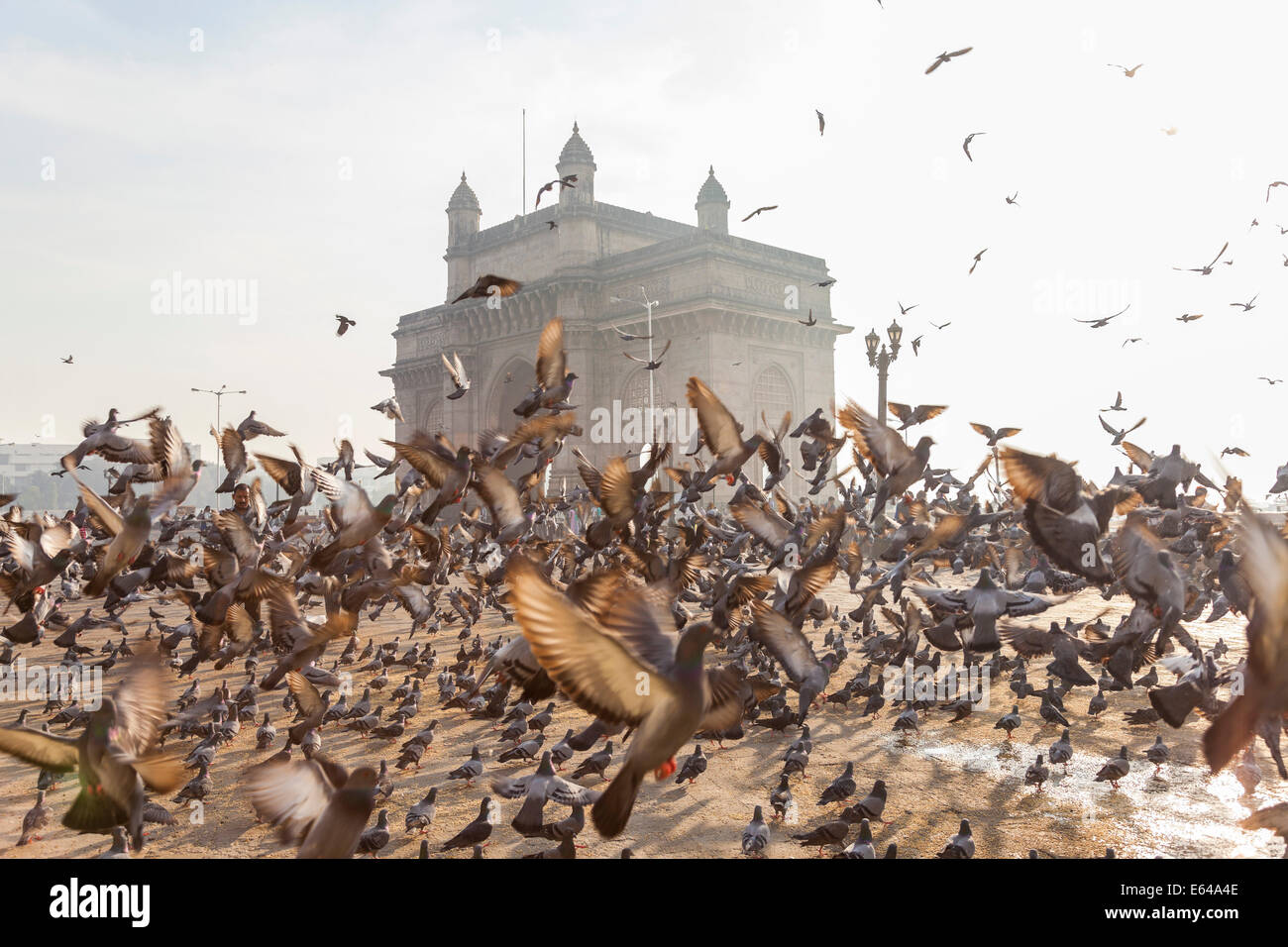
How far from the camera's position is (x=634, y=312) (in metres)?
45.4

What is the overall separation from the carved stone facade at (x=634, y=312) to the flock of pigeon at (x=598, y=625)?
99.9ft

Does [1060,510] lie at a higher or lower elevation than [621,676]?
higher

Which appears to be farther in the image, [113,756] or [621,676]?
[113,756]

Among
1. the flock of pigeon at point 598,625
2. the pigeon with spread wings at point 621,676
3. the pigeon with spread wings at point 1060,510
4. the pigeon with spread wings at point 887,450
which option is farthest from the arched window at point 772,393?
the pigeon with spread wings at point 621,676

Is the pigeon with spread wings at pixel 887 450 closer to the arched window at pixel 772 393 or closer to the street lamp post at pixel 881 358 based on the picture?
the street lamp post at pixel 881 358

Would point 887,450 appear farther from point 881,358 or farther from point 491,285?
point 881,358

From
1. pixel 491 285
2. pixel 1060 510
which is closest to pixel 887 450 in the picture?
pixel 1060 510

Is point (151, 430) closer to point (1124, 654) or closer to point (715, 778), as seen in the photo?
point (715, 778)

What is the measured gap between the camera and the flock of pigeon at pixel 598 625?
325 centimetres

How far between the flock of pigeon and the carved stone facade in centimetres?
3045

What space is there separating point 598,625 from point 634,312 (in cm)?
4333

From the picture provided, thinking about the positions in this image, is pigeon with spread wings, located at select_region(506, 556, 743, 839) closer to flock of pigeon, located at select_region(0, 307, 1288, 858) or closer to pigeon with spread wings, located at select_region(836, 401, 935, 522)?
flock of pigeon, located at select_region(0, 307, 1288, 858)

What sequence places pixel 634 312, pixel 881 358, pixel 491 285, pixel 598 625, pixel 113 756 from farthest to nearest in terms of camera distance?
pixel 634 312
pixel 881 358
pixel 491 285
pixel 113 756
pixel 598 625
